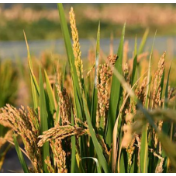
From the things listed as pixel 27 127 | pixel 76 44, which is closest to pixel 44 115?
pixel 27 127

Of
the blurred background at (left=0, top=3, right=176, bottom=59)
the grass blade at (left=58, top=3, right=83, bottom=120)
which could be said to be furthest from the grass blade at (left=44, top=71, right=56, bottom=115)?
the blurred background at (left=0, top=3, right=176, bottom=59)

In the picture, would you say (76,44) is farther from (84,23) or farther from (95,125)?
(84,23)

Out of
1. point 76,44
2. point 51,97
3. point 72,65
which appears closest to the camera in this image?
point 76,44

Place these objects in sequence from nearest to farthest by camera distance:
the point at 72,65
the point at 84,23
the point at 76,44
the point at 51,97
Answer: the point at 76,44
the point at 72,65
the point at 51,97
the point at 84,23

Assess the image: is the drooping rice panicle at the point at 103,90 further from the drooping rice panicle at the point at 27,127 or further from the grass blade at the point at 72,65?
the drooping rice panicle at the point at 27,127

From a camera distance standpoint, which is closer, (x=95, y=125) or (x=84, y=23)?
(x=95, y=125)

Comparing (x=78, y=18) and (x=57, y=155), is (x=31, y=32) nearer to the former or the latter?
(x=78, y=18)

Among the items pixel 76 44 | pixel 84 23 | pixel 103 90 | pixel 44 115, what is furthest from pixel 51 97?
pixel 84 23

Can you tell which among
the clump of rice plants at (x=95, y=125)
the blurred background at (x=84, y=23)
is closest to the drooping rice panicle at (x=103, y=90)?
the clump of rice plants at (x=95, y=125)

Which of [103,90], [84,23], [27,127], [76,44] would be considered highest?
[84,23]

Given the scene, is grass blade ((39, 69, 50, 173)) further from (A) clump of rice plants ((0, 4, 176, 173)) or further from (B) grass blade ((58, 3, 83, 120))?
(B) grass blade ((58, 3, 83, 120))

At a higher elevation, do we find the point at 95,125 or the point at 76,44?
the point at 76,44

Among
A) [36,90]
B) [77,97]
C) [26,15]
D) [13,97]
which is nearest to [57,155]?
[77,97]

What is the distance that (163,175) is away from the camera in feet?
5.28
